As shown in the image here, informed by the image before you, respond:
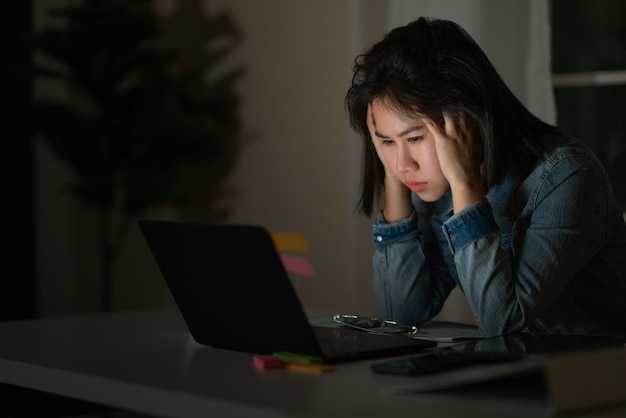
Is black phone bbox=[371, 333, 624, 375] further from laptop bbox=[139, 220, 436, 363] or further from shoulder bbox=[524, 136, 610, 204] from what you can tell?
shoulder bbox=[524, 136, 610, 204]

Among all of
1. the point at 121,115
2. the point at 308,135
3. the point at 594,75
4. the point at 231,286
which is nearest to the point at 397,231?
the point at 231,286

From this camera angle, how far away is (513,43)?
8.89 ft

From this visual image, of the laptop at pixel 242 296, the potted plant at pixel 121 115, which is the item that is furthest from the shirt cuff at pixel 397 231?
the potted plant at pixel 121 115

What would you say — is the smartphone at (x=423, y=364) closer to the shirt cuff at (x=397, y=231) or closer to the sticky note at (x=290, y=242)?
the sticky note at (x=290, y=242)

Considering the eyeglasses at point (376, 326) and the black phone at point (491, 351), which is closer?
the black phone at point (491, 351)

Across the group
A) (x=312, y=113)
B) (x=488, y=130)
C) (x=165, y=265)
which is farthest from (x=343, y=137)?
(x=165, y=265)

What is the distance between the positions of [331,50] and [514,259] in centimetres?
208

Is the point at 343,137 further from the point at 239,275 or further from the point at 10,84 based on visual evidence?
the point at 239,275

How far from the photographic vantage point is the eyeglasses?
1414mm

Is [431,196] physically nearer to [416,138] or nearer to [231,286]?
[416,138]

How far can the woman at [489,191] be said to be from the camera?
1.37 m

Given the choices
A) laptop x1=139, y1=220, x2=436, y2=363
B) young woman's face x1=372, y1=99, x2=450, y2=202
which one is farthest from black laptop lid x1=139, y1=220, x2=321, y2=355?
young woman's face x1=372, y1=99, x2=450, y2=202

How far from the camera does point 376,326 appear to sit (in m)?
1.44

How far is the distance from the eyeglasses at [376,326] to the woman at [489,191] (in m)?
0.11
